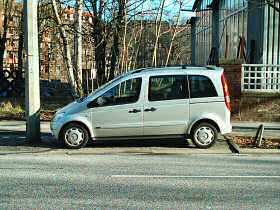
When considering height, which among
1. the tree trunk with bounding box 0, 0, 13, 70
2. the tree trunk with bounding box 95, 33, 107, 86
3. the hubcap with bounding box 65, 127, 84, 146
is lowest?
the hubcap with bounding box 65, 127, 84, 146

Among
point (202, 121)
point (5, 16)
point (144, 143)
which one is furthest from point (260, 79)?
point (5, 16)

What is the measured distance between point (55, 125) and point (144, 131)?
2040 millimetres

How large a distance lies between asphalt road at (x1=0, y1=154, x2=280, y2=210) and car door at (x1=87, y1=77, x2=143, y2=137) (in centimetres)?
94

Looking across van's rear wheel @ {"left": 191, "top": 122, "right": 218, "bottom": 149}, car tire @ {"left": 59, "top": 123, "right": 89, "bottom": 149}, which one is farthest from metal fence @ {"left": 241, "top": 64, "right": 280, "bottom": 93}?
car tire @ {"left": 59, "top": 123, "right": 89, "bottom": 149}

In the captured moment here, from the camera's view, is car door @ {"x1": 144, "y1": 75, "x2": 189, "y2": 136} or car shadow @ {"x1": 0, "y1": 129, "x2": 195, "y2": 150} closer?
car door @ {"x1": 144, "y1": 75, "x2": 189, "y2": 136}

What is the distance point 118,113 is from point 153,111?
0.80 meters

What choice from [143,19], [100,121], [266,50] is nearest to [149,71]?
[100,121]

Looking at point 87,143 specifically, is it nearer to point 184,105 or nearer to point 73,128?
point 73,128

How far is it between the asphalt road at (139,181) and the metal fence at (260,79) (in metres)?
6.16

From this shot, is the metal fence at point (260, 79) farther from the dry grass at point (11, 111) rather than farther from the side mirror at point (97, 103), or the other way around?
the dry grass at point (11, 111)

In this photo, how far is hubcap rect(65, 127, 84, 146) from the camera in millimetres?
11648

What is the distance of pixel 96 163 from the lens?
9.84 meters

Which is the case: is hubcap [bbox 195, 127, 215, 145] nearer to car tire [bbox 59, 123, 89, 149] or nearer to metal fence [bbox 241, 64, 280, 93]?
car tire [bbox 59, 123, 89, 149]

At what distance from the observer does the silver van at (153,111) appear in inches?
460
